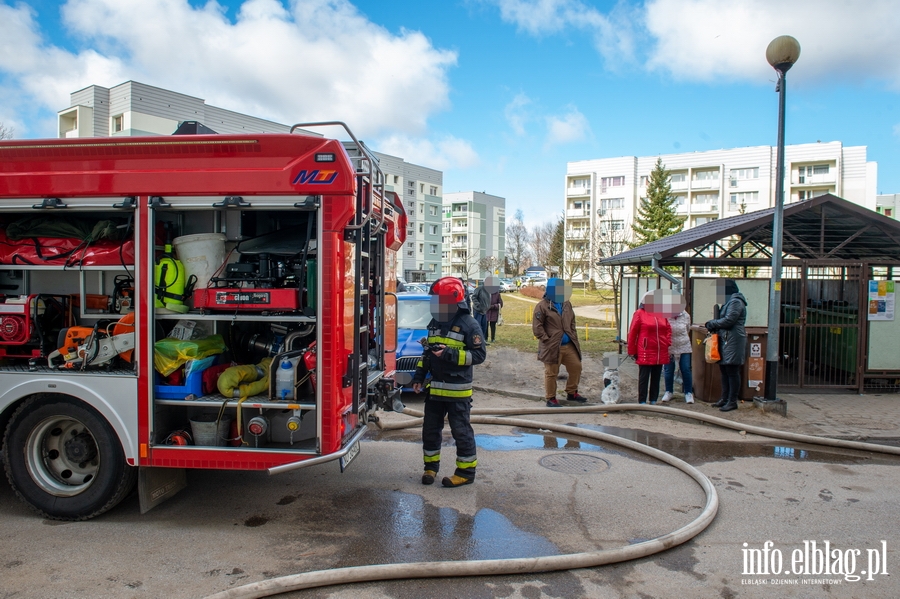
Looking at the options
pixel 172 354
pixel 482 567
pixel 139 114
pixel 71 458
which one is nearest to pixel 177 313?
pixel 172 354

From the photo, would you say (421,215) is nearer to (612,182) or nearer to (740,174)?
(612,182)

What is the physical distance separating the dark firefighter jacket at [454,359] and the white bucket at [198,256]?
1948mm

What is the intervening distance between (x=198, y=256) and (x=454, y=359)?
224 cm

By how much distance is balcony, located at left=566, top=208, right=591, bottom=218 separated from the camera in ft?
241

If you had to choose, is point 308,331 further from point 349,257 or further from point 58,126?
point 58,126

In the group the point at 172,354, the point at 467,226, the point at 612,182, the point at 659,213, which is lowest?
the point at 172,354

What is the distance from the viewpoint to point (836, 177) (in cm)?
6359

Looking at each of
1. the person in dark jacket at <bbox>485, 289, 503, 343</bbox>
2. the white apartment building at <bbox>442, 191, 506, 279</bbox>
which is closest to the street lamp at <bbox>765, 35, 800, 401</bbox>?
the person in dark jacket at <bbox>485, 289, 503, 343</bbox>

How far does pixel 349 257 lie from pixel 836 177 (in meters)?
74.1

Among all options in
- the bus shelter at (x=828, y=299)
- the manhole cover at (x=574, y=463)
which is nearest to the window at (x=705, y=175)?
the bus shelter at (x=828, y=299)

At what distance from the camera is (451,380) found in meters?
5.24

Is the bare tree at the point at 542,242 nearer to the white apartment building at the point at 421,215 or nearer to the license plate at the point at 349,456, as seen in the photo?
the white apartment building at the point at 421,215

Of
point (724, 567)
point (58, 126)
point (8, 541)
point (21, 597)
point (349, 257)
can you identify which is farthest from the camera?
point (58, 126)

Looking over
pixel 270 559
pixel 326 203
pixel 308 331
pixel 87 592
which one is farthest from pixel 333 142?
pixel 87 592
